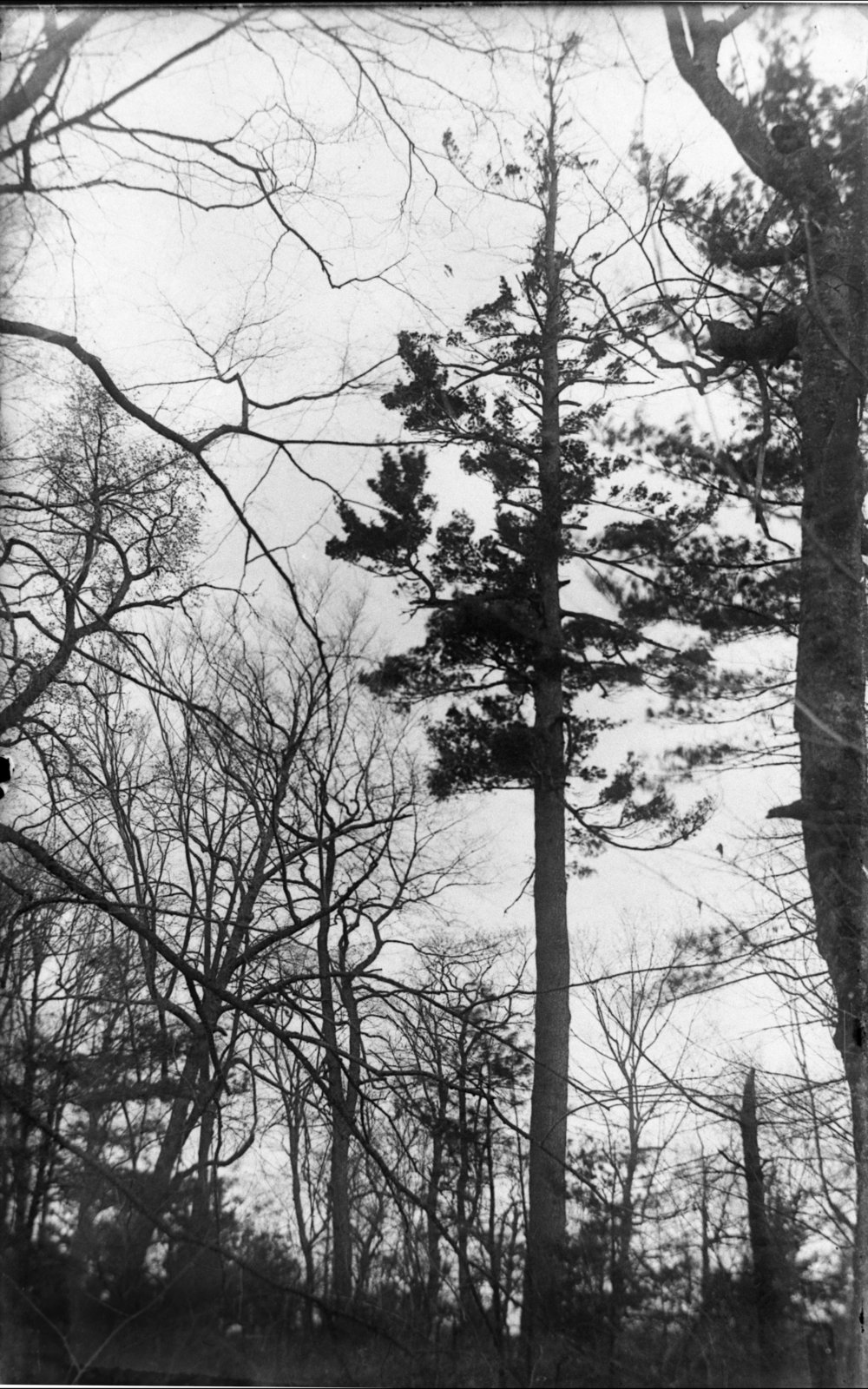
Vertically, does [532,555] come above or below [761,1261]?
above

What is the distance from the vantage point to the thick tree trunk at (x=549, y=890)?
6.45ft

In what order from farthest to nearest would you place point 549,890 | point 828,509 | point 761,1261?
point 828,509
point 549,890
point 761,1261

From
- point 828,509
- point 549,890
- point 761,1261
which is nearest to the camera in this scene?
point 761,1261

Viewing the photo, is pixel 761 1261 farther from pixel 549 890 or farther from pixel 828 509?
pixel 828 509

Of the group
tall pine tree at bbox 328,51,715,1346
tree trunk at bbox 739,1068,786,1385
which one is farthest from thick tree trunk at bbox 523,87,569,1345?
tree trunk at bbox 739,1068,786,1385

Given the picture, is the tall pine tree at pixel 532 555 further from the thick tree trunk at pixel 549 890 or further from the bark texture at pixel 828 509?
the bark texture at pixel 828 509

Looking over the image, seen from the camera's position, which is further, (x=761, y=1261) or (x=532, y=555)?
(x=532, y=555)

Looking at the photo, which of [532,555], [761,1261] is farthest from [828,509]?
[761,1261]

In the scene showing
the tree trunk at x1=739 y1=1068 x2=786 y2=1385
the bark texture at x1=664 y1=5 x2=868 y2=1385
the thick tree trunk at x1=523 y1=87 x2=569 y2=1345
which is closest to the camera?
the tree trunk at x1=739 y1=1068 x2=786 y2=1385

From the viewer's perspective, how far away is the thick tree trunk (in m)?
1.96

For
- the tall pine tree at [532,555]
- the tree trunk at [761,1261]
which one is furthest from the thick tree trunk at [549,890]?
the tree trunk at [761,1261]

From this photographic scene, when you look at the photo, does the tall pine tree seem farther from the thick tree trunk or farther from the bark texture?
the bark texture

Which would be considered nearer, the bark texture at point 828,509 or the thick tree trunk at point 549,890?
the thick tree trunk at point 549,890

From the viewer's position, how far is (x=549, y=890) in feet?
7.41
